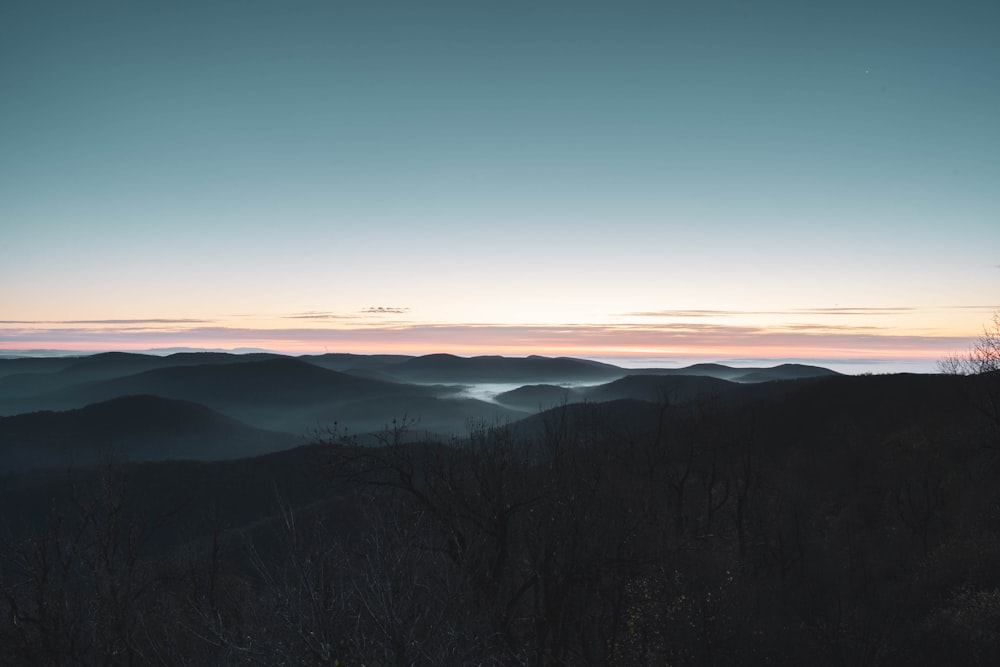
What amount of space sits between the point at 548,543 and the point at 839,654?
549 inches

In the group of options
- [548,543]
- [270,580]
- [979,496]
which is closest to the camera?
[270,580]

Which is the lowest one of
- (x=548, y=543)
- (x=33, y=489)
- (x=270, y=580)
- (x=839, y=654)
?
(x=33, y=489)

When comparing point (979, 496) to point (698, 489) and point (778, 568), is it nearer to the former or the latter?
point (778, 568)

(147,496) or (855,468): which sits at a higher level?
(855,468)

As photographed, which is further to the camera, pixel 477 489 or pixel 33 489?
pixel 33 489

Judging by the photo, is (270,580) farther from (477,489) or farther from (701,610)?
(701,610)

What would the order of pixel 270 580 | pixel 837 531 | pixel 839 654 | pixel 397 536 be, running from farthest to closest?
pixel 837 531, pixel 839 654, pixel 397 536, pixel 270 580

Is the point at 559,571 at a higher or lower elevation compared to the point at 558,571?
higher

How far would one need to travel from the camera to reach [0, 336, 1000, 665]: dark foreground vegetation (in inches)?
597

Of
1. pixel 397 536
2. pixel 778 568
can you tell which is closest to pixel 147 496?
pixel 778 568

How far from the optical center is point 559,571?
80.3 feet

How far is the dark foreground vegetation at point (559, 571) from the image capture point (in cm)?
1516

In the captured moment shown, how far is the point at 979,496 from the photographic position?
4372cm

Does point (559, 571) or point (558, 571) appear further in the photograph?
point (558, 571)
